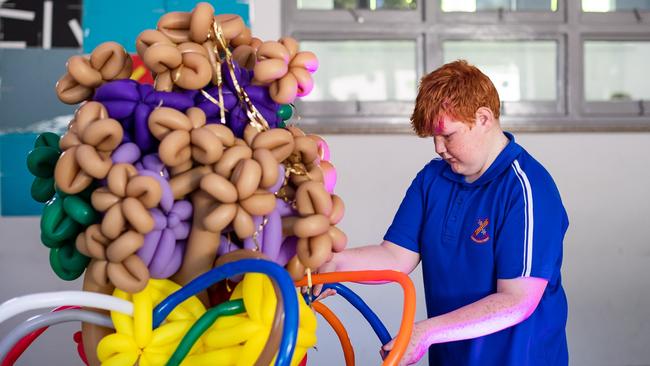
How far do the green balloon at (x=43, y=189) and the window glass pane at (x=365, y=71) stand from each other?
5.90ft

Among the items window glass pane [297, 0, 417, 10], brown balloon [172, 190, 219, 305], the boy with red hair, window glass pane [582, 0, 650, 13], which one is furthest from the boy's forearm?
window glass pane [582, 0, 650, 13]

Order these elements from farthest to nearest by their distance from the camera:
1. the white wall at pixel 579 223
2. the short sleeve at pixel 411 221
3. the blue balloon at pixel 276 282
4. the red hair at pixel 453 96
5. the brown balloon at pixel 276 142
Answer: the white wall at pixel 579 223, the short sleeve at pixel 411 221, the red hair at pixel 453 96, the brown balloon at pixel 276 142, the blue balloon at pixel 276 282

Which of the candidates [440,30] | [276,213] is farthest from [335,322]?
[440,30]

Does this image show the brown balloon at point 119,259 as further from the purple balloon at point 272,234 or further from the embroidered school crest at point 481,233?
the embroidered school crest at point 481,233

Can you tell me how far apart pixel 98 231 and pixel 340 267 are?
72cm

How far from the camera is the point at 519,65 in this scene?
9.41 feet

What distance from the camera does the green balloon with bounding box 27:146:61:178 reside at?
40.0 inches

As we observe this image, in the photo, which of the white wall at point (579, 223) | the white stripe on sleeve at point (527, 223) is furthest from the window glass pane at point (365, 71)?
the white stripe on sleeve at point (527, 223)

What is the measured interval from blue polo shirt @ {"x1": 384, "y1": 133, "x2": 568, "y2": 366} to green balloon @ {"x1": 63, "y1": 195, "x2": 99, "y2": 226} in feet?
2.50

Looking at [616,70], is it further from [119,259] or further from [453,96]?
[119,259]

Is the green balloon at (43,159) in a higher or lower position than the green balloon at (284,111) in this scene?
lower

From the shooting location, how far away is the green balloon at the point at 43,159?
3.34 ft

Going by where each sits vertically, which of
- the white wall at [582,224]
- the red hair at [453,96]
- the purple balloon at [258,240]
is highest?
the red hair at [453,96]

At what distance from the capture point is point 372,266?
162 cm
